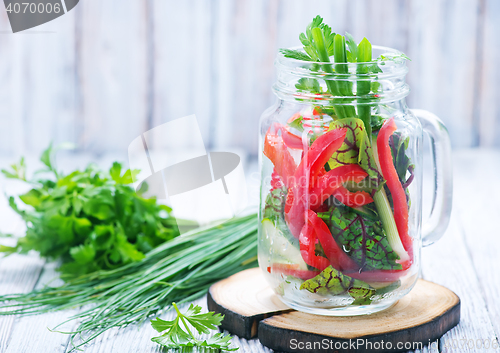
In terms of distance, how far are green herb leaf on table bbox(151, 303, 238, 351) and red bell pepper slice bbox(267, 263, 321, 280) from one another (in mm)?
113

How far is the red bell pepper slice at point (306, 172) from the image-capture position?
0.76 metres

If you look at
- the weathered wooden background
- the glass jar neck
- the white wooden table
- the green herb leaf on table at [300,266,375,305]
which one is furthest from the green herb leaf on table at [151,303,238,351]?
the weathered wooden background

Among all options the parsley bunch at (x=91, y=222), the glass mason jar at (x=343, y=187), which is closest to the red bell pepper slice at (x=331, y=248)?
the glass mason jar at (x=343, y=187)

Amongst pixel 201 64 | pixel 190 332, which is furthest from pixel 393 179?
pixel 201 64

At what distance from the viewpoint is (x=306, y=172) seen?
79 cm

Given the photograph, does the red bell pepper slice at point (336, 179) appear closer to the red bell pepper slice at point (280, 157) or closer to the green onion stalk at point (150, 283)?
the red bell pepper slice at point (280, 157)

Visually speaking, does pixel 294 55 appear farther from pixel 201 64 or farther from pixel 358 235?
pixel 201 64

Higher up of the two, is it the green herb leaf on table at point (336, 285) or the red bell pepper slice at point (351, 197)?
the red bell pepper slice at point (351, 197)

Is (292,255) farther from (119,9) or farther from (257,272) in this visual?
(119,9)

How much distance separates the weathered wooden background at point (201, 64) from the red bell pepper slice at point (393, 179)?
137cm

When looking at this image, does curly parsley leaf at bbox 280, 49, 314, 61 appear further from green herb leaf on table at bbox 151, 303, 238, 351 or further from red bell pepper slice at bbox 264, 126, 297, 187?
green herb leaf on table at bbox 151, 303, 238, 351

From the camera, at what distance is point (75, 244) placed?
1148 mm

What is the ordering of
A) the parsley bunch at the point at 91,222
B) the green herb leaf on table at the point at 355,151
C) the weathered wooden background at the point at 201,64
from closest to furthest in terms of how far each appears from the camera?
the green herb leaf on table at the point at 355,151, the parsley bunch at the point at 91,222, the weathered wooden background at the point at 201,64

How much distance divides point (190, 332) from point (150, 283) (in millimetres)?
205
